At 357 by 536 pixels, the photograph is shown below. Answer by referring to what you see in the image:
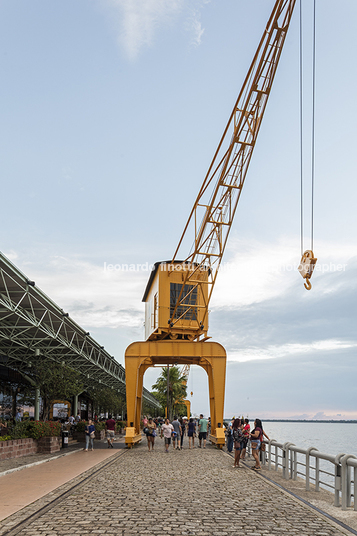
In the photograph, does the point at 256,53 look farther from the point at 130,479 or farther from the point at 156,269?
the point at 130,479

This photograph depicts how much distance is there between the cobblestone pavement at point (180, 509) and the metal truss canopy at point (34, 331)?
29.9 feet

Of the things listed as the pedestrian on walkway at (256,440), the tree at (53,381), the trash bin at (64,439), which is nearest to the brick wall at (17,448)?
the trash bin at (64,439)

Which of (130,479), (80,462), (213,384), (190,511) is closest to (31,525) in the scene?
(190,511)

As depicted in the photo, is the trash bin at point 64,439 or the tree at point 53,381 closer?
the trash bin at point 64,439

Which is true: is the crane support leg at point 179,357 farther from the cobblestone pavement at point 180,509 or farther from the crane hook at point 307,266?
the cobblestone pavement at point 180,509

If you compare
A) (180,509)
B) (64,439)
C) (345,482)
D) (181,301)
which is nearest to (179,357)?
(181,301)

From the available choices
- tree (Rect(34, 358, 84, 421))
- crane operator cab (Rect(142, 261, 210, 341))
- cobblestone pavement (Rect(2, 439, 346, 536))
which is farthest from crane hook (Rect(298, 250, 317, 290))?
tree (Rect(34, 358, 84, 421))

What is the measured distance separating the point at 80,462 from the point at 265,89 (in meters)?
20.2

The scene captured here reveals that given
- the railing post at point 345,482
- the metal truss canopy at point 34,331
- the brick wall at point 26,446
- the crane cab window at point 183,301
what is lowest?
the brick wall at point 26,446

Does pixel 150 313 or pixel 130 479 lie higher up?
pixel 150 313

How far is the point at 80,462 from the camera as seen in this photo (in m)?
19.0

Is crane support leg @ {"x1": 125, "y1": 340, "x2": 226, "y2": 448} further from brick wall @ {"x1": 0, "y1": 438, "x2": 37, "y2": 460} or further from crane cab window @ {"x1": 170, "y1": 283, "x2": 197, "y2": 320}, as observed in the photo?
brick wall @ {"x1": 0, "y1": 438, "x2": 37, "y2": 460}

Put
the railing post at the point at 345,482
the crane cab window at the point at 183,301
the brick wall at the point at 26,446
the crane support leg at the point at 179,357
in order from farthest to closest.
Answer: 1. the crane cab window at the point at 183,301
2. the crane support leg at the point at 179,357
3. the brick wall at the point at 26,446
4. the railing post at the point at 345,482

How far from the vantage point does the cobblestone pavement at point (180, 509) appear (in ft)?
25.3
